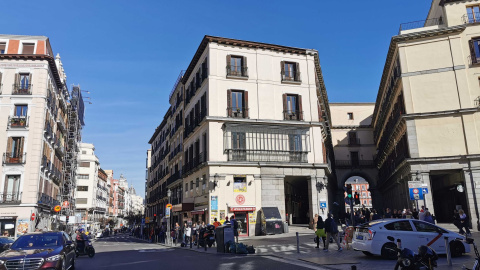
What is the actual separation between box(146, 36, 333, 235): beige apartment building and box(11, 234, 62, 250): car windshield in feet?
54.5

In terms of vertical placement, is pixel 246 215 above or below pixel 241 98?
below

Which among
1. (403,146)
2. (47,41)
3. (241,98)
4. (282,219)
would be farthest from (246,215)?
(47,41)

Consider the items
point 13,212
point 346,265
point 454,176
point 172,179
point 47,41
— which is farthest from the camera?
point 172,179

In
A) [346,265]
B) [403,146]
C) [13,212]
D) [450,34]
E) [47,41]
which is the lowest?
[346,265]

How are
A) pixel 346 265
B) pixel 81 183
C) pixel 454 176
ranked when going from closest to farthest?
pixel 346 265, pixel 454 176, pixel 81 183

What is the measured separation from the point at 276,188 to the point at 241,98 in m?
8.02

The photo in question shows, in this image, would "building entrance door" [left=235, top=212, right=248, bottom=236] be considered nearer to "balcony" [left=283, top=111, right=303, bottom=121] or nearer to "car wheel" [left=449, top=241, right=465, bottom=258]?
"balcony" [left=283, top=111, right=303, bottom=121]

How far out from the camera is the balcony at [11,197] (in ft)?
108

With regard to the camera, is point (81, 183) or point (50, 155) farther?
point (81, 183)

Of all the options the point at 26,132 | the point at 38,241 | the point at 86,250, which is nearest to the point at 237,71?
the point at 86,250

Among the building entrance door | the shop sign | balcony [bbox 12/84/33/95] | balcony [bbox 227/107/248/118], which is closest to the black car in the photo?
the shop sign

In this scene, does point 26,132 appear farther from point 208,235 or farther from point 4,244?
point 208,235

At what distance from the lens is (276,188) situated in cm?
2998

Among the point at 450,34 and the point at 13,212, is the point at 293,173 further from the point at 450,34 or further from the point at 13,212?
the point at 13,212
